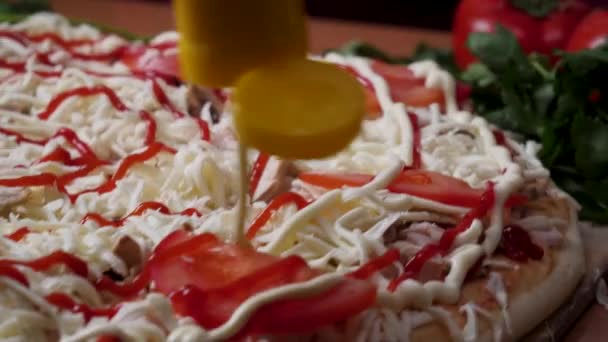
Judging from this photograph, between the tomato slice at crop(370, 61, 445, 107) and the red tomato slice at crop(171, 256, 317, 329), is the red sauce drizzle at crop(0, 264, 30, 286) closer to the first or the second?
the red tomato slice at crop(171, 256, 317, 329)

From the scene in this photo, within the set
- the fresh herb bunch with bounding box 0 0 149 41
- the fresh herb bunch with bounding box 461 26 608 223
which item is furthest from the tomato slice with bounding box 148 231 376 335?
the fresh herb bunch with bounding box 0 0 149 41

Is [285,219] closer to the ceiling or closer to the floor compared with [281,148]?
closer to the floor

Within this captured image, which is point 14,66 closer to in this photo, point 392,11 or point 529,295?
point 529,295

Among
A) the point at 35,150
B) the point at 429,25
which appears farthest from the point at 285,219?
the point at 429,25

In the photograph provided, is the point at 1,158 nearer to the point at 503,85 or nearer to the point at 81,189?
the point at 81,189

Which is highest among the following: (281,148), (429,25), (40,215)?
(281,148)

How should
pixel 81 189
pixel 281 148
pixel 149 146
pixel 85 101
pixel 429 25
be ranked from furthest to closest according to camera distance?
pixel 429 25 → pixel 85 101 → pixel 149 146 → pixel 81 189 → pixel 281 148
